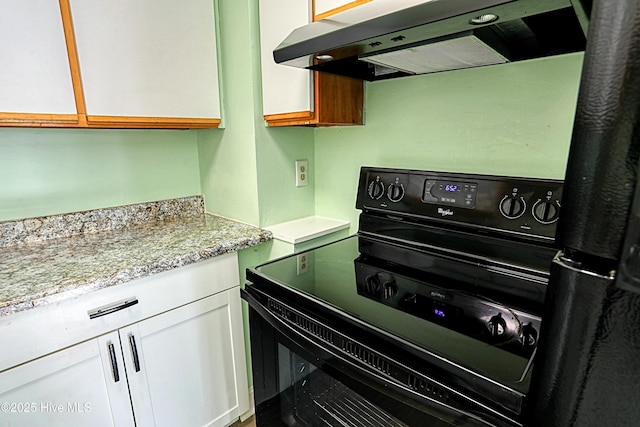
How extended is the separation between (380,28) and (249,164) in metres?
0.80

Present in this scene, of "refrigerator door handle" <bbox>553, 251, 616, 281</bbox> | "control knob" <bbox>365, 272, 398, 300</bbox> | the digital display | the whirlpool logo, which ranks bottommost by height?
"control knob" <bbox>365, 272, 398, 300</bbox>

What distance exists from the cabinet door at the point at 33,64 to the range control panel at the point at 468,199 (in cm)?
103

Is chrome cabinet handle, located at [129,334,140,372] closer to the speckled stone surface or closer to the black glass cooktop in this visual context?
the speckled stone surface

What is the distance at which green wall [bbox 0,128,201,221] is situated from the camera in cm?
121

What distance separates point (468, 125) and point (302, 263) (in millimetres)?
710

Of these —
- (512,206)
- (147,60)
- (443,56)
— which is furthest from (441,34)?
(147,60)

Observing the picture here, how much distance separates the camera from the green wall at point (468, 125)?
0.95 metres

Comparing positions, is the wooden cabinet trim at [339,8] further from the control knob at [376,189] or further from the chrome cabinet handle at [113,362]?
the chrome cabinet handle at [113,362]

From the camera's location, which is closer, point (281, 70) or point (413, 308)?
point (413, 308)

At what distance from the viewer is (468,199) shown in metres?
1.03

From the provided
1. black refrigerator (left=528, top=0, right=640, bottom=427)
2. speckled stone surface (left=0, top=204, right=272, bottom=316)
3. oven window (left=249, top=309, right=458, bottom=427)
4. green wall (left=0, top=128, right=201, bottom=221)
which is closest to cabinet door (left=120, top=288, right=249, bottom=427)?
speckled stone surface (left=0, top=204, right=272, bottom=316)

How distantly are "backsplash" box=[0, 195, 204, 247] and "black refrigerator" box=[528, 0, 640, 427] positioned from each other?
155 cm


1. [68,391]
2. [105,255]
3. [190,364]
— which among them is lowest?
[190,364]

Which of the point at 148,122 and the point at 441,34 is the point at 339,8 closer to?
the point at 441,34
